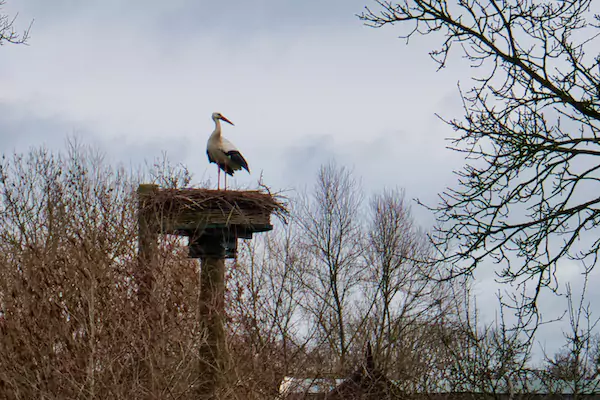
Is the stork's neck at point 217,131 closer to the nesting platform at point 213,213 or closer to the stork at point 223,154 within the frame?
the stork at point 223,154

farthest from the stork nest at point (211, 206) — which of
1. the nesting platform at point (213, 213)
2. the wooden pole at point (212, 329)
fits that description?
the wooden pole at point (212, 329)

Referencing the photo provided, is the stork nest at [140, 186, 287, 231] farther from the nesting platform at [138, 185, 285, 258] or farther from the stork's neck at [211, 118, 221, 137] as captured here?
the stork's neck at [211, 118, 221, 137]

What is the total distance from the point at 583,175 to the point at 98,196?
469 inches

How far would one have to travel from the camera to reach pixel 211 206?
866 centimetres

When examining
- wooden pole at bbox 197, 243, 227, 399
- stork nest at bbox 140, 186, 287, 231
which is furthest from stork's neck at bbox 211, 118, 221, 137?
wooden pole at bbox 197, 243, 227, 399

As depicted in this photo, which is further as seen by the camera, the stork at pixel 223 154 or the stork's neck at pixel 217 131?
the stork's neck at pixel 217 131

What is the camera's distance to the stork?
380 inches

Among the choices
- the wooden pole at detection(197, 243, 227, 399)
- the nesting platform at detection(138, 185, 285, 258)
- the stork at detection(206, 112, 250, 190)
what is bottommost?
the wooden pole at detection(197, 243, 227, 399)

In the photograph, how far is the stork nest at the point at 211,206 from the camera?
8.65 metres

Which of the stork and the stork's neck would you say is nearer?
the stork

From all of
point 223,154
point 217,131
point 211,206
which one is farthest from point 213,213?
point 217,131

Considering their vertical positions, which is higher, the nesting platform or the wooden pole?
the nesting platform

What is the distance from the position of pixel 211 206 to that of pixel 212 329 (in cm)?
152

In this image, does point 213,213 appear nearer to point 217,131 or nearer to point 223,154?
point 223,154
